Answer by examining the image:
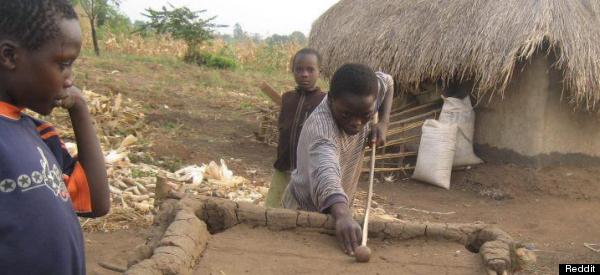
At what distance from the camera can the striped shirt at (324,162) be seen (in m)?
2.48

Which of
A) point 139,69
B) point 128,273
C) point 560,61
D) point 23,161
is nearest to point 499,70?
point 560,61

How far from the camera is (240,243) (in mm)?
2564

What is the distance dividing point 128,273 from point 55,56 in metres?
0.79

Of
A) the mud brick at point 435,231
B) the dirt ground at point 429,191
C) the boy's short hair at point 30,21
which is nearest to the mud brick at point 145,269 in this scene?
the dirt ground at point 429,191

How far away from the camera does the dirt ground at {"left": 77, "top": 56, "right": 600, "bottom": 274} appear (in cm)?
516

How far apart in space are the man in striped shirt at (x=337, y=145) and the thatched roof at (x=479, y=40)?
455cm

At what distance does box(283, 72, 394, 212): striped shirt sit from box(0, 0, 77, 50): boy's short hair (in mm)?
1308

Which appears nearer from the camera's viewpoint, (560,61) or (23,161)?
(23,161)

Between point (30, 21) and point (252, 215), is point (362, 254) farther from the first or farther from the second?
point (30, 21)

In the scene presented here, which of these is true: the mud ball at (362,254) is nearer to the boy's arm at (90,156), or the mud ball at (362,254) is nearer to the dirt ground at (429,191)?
the dirt ground at (429,191)

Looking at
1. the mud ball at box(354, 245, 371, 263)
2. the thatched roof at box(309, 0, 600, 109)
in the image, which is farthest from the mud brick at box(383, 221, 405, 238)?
the thatched roof at box(309, 0, 600, 109)

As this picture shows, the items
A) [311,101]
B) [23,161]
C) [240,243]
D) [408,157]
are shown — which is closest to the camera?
[23,161]

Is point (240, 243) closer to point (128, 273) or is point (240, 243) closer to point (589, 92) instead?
point (128, 273)

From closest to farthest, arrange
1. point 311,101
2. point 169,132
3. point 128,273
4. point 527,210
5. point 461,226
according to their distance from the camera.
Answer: point 128,273 → point 461,226 → point 311,101 → point 527,210 → point 169,132
